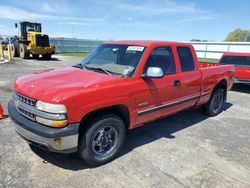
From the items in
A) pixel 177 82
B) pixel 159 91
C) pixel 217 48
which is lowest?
pixel 159 91

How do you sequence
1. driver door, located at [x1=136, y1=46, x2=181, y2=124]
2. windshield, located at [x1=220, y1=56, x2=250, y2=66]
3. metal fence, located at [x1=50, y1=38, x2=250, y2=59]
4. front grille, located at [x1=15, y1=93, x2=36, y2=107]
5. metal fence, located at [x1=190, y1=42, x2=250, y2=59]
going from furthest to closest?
metal fence, located at [x1=50, y1=38, x2=250, y2=59]
metal fence, located at [x1=190, y1=42, x2=250, y2=59]
windshield, located at [x1=220, y1=56, x2=250, y2=66]
driver door, located at [x1=136, y1=46, x2=181, y2=124]
front grille, located at [x1=15, y1=93, x2=36, y2=107]

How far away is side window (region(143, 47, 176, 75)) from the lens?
403 cm

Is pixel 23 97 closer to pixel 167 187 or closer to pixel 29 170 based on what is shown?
pixel 29 170

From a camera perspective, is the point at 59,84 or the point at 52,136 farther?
the point at 59,84

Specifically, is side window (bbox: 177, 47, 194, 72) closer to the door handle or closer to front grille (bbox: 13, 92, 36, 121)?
the door handle

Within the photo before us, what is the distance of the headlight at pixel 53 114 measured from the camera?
2.82 meters

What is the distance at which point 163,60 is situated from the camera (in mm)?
4324

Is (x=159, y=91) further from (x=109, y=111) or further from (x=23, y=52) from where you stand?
(x=23, y=52)

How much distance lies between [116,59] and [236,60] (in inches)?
299

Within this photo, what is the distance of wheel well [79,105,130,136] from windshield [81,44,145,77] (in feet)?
1.88

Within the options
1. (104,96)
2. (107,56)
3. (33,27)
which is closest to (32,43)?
(33,27)

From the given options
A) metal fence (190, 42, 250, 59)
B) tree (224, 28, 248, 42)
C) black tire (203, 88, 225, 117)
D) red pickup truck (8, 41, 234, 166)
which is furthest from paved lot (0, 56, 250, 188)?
tree (224, 28, 248, 42)

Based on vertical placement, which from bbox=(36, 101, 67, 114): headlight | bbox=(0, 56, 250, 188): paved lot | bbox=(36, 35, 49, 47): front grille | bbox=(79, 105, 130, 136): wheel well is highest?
bbox=(36, 35, 49, 47): front grille

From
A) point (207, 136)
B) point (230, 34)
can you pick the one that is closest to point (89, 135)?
point (207, 136)
